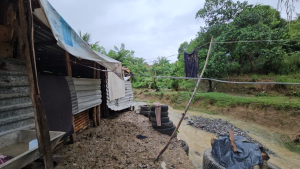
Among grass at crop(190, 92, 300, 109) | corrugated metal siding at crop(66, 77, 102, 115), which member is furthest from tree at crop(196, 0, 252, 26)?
corrugated metal siding at crop(66, 77, 102, 115)

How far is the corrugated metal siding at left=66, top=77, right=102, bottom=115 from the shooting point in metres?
3.87

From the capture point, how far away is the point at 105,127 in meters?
5.37

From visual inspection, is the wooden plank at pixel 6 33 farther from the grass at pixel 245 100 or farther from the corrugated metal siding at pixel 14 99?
the grass at pixel 245 100

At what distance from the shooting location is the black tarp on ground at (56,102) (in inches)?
105

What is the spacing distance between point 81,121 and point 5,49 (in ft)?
9.81

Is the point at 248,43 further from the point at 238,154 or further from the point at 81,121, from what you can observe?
the point at 81,121

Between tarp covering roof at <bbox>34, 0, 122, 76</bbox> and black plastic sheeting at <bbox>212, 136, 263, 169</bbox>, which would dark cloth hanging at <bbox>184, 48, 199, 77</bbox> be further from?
tarp covering roof at <bbox>34, 0, 122, 76</bbox>

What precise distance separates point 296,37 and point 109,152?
1538 centimetres

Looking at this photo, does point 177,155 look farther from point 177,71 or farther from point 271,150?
point 177,71

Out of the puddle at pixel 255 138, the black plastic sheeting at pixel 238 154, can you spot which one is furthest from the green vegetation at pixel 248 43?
the black plastic sheeting at pixel 238 154

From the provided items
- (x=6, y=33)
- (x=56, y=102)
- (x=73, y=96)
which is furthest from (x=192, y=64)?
(x=6, y=33)

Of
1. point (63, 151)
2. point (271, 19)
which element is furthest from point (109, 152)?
point (271, 19)

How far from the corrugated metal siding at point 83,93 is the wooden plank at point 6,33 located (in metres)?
1.53

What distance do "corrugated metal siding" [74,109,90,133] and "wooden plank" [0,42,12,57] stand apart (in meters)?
2.47
